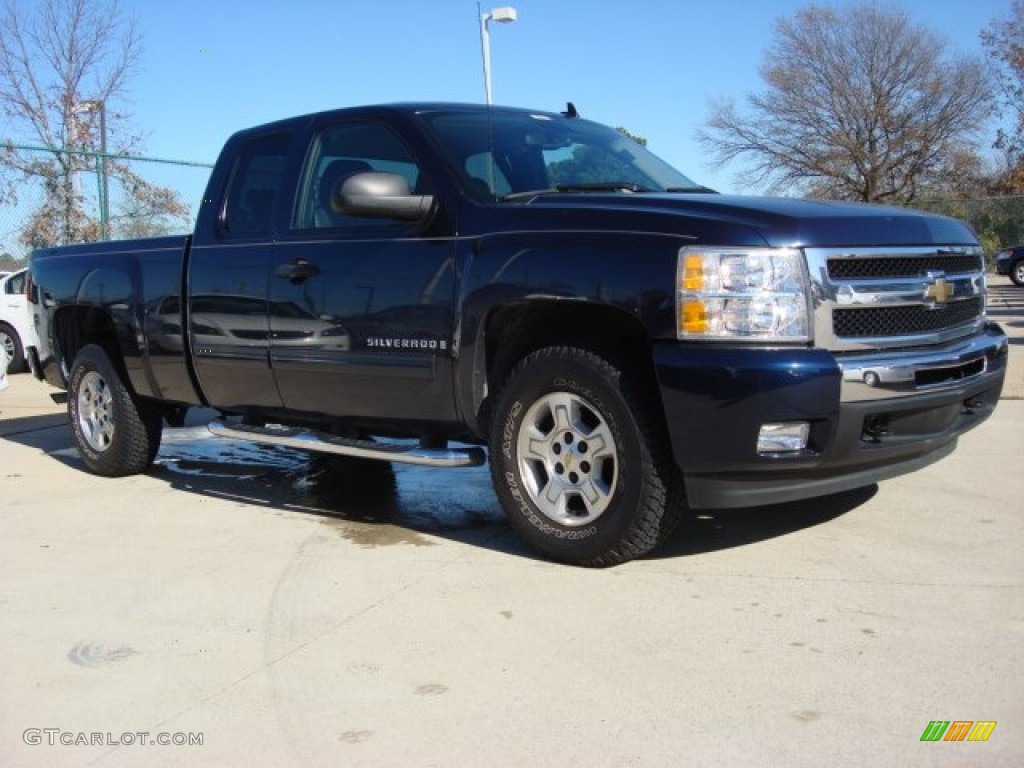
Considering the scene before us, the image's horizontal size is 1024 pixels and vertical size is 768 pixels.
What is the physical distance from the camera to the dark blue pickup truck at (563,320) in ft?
12.9

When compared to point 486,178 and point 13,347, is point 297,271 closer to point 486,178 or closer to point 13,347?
point 486,178

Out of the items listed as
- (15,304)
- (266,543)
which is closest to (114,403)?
(266,543)

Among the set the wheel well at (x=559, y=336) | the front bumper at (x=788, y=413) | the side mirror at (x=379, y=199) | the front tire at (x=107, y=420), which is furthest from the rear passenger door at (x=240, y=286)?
the front bumper at (x=788, y=413)

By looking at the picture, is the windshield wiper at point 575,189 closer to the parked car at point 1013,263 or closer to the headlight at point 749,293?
the headlight at point 749,293

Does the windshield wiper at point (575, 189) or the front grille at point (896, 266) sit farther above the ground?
the windshield wiper at point (575, 189)

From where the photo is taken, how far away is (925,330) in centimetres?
436

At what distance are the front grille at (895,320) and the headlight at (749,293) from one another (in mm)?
201

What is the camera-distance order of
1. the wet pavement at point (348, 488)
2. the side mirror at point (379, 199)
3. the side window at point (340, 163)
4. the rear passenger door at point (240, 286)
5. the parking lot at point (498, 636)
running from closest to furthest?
the parking lot at point (498, 636), the side mirror at point (379, 199), the side window at point (340, 163), the wet pavement at point (348, 488), the rear passenger door at point (240, 286)

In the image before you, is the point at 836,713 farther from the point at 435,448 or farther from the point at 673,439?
the point at 435,448

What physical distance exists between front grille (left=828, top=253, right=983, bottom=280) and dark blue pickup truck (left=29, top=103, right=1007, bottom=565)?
2cm

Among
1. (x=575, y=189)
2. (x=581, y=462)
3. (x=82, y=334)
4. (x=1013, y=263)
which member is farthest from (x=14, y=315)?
(x=1013, y=263)

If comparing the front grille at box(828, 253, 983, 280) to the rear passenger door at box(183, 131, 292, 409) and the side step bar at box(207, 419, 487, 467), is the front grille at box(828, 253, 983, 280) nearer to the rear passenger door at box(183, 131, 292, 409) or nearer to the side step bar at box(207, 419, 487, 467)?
A: the side step bar at box(207, 419, 487, 467)

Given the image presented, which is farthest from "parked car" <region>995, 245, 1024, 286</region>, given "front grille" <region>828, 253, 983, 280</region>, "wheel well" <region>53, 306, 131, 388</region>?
"wheel well" <region>53, 306, 131, 388</region>

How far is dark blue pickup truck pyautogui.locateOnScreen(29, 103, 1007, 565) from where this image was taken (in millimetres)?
3924
